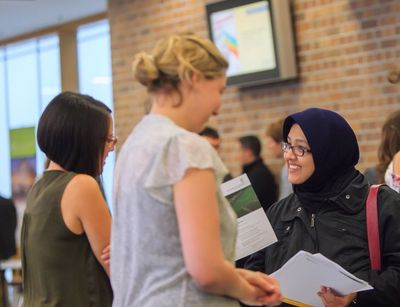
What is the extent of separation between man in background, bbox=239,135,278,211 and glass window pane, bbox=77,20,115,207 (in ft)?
11.0

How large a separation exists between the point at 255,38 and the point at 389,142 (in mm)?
2400

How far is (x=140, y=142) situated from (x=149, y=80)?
0.14m

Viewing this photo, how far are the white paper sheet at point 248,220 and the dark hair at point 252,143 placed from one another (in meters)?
3.18

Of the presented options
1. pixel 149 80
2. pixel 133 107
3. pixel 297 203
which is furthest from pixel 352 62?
pixel 149 80

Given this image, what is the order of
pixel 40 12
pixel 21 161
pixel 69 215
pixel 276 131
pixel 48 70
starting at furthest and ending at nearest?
pixel 48 70
pixel 21 161
pixel 40 12
pixel 276 131
pixel 69 215

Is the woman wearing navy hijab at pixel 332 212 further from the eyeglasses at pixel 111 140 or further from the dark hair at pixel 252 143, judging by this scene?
the dark hair at pixel 252 143

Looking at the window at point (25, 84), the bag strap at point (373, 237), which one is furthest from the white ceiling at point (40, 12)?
the bag strap at point (373, 237)

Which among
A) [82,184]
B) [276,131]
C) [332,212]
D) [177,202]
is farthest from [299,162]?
[276,131]

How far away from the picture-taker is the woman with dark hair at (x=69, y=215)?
80.0 inches

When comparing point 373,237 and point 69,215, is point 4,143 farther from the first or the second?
point 373,237

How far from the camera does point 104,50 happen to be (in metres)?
8.66

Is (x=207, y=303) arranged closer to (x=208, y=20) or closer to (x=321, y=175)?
(x=321, y=175)

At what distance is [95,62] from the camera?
345 inches

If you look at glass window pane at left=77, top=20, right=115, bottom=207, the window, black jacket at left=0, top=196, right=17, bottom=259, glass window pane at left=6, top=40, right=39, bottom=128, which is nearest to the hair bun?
black jacket at left=0, top=196, right=17, bottom=259
